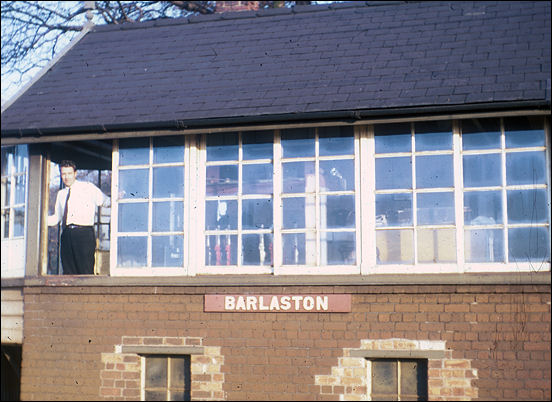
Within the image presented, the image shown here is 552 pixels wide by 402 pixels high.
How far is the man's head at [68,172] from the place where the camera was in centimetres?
1181

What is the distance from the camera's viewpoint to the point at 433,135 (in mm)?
10195

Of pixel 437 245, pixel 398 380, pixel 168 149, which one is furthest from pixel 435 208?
pixel 168 149

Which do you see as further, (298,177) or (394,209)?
(298,177)

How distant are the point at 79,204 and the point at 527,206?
Answer: 5968 mm

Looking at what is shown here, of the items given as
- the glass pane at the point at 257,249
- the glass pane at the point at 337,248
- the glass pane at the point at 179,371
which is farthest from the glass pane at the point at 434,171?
the glass pane at the point at 179,371

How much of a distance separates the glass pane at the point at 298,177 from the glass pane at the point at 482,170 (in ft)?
6.19

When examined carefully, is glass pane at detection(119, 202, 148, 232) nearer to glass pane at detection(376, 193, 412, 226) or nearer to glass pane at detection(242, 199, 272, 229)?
glass pane at detection(242, 199, 272, 229)

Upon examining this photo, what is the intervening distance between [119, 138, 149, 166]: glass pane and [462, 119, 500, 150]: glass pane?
4.16m

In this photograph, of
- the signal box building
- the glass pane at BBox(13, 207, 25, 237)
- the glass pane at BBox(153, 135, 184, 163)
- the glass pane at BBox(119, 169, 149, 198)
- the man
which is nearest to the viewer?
the signal box building

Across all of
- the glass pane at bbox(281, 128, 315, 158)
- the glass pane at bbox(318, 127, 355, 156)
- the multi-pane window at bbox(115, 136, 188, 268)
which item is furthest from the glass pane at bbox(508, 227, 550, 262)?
the multi-pane window at bbox(115, 136, 188, 268)

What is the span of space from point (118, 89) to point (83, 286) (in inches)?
109

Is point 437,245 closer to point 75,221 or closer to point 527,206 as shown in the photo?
point 527,206

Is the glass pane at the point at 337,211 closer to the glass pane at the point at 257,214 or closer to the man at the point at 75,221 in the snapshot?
the glass pane at the point at 257,214

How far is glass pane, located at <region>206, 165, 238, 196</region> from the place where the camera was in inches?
427
